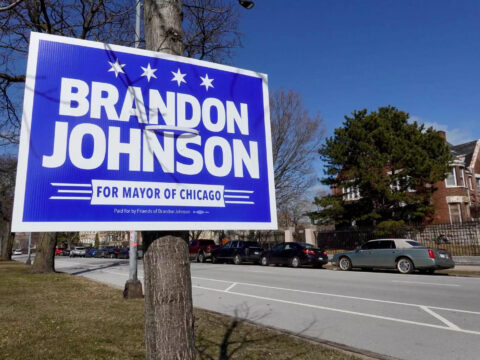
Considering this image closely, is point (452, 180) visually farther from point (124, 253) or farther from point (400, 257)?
point (124, 253)

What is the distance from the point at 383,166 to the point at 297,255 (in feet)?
34.8

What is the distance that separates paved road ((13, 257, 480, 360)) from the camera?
555 cm

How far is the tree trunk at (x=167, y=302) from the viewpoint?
6.84 ft

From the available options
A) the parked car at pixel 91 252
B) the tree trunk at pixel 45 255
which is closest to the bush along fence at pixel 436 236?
the tree trunk at pixel 45 255

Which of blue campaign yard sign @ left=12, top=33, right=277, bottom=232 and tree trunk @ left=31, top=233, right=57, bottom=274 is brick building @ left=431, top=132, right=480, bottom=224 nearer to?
tree trunk @ left=31, top=233, right=57, bottom=274

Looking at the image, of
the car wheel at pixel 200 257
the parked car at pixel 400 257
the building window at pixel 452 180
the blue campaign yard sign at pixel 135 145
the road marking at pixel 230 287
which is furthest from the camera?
the building window at pixel 452 180

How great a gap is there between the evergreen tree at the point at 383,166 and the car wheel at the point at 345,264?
9154mm

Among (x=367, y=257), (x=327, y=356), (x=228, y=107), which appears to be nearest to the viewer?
(x=228, y=107)

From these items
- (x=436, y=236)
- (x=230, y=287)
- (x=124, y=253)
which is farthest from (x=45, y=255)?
(x=124, y=253)

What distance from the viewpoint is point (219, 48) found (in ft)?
43.2

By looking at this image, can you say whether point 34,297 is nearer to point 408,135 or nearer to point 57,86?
point 57,86

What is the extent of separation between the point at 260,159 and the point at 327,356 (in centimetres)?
329

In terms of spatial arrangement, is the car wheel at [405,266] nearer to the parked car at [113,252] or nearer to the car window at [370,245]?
the car window at [370,245]

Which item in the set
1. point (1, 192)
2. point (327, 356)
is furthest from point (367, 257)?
point (1, 192)
